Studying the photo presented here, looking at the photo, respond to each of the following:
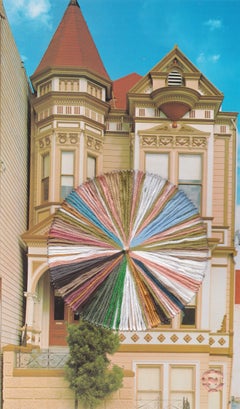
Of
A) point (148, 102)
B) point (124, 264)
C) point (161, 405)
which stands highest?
point (148, 102)

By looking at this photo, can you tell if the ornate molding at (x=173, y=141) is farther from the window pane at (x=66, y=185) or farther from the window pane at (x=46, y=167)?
the window pane at (x=46, y=167)

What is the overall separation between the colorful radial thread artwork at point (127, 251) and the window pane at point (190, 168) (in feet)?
20.6

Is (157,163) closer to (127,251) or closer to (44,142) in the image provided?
(44,142)

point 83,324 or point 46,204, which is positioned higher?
point 46,204

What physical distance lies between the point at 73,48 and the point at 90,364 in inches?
397

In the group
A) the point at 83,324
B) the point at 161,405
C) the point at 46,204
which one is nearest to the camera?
the point at 83,324

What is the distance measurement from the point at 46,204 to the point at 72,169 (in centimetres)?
130

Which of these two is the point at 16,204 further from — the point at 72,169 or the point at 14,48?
the point at 14,48

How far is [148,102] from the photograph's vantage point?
20.4m

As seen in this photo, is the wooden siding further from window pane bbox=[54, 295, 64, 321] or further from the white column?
window pane bbox=[54, 295, 64, 321]

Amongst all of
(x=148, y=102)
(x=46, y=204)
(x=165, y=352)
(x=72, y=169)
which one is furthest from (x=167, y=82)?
(x=165, y=352)

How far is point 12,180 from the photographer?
60.3ft

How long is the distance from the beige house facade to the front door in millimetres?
30

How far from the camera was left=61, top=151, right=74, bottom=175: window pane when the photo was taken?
2033 centimetres
